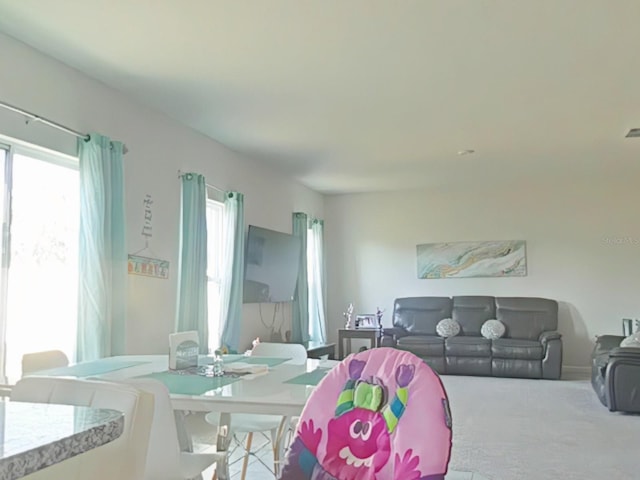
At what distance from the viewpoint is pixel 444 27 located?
10.5ft

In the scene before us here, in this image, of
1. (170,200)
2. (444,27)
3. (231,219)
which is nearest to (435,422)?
(444,27)

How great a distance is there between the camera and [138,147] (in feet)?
14.6

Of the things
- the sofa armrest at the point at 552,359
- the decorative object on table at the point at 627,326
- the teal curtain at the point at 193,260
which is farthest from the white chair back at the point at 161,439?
the decorative object on table at the point at 627,326

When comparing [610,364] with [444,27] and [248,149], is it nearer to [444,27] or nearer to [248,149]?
[444,27]

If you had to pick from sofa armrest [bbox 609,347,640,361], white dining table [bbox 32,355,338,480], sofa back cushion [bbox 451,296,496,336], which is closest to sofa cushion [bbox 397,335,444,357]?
sofa back cushion [bbox 451,296,496,336]

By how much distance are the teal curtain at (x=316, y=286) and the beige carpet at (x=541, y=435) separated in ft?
7.69

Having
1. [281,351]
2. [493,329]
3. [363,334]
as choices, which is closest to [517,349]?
[493,329]

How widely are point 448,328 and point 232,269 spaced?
10.9ft

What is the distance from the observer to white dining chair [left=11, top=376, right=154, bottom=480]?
0.87m

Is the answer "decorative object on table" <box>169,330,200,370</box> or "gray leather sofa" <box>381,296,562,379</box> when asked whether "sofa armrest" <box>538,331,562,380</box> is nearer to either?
"gray leather sofa" <box>381,296,562,379</box>

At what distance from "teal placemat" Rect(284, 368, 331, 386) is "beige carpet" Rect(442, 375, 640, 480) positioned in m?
1.43

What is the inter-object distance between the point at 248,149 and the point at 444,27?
3101 mm

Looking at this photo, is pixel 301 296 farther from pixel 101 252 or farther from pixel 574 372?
pixel 101 252

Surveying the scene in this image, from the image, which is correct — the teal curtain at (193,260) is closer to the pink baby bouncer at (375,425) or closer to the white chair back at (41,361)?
the white chair back at (41,361)
